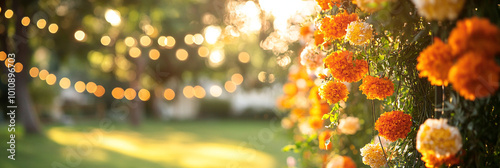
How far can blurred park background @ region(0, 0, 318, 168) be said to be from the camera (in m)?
4.66

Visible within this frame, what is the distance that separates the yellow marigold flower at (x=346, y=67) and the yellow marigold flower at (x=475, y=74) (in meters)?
0.56

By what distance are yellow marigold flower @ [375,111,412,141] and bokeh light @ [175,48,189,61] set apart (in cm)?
1088

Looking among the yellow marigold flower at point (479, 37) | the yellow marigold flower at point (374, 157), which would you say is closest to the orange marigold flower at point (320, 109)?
the yellow marigold flower at point (374, 157)

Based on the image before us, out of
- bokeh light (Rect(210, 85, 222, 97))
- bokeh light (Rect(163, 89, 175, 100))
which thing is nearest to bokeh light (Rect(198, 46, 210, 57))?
bokeh light (Rect(163, 89, 175, 100))

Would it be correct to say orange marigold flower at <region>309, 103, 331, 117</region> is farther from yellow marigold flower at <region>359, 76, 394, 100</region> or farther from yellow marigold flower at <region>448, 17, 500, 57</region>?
yellow marigold flower at <region>448, 17, 500, 57</region>

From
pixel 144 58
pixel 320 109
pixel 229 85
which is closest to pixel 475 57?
pixel 320 109

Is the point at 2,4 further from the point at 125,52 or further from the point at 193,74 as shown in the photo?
the point at 193,74

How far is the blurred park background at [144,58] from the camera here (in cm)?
466

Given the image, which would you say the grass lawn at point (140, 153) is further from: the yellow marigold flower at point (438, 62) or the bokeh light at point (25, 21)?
the yellow marigold flower at point (438, 62)

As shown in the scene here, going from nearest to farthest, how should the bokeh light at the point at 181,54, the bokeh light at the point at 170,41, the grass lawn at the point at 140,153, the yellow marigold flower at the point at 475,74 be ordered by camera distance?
the yellow marigold flower at the point at 475,74 → the grass lawn at the point at 140,153 → the bokeh light at the point at 170,41 → the bokeh light at the point at 181,54

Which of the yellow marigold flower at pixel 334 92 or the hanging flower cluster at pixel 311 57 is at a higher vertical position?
the hanging flower cluster at pixel 311 57

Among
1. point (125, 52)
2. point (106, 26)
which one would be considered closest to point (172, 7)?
point (106, 26)

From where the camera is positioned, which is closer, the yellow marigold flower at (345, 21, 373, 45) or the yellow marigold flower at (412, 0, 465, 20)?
the yellow marigold flower at (412, 0, 465, 20)

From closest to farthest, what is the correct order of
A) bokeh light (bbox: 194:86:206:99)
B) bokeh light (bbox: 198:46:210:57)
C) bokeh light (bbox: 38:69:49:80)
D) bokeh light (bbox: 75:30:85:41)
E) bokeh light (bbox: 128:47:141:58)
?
1. bokeh light (bbox: 75:30:85:41)
2. bokeh light (bbox: 198:46:210:57)
3. bokeh light (bbox: 128:47:141:58)
4. bokeh light (bbox: 38:69:49:80)
5. bokeh light (bbox: 194:86:206:99)
